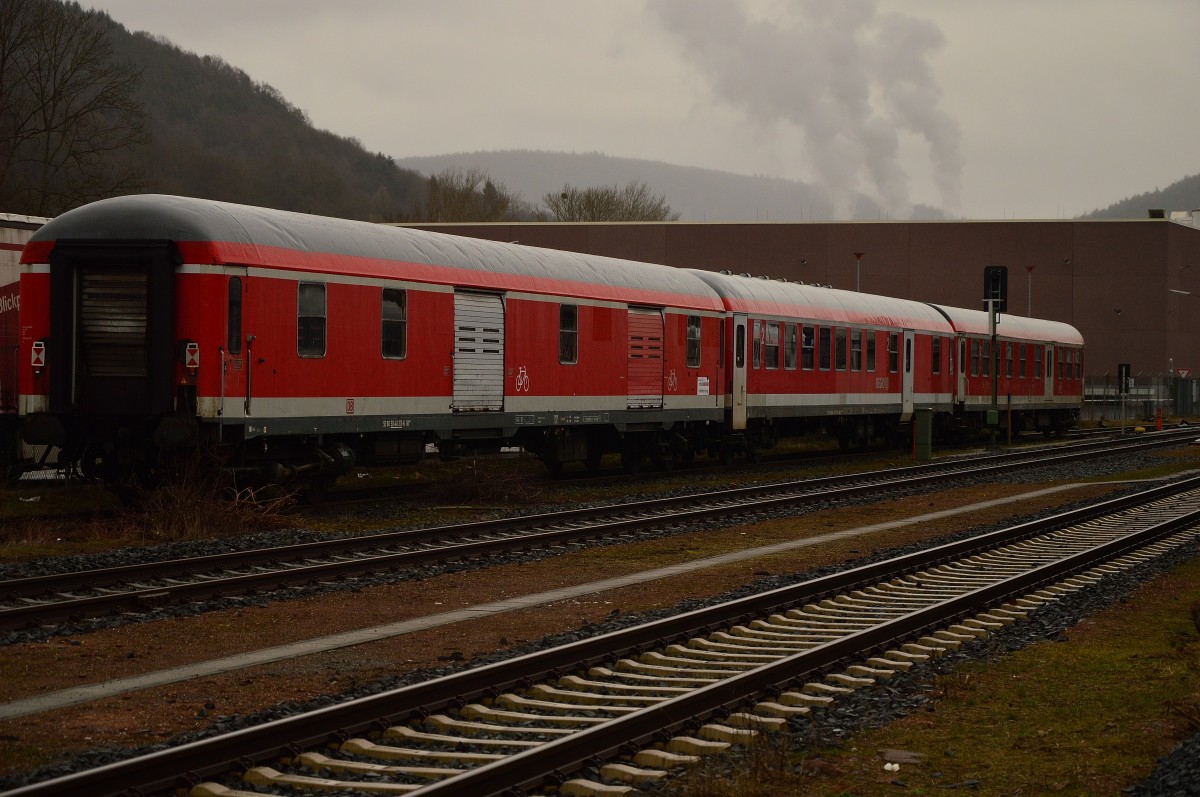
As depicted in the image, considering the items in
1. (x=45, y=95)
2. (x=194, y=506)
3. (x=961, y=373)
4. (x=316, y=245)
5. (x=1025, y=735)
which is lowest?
(x=1025, y=735)

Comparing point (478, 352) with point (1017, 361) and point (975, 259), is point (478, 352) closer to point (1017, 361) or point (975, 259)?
point (1017, 361)

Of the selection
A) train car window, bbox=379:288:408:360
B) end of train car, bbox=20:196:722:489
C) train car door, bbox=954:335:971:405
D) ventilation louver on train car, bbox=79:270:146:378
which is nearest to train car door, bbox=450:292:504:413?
end of train car, bbox=20:196:722:489

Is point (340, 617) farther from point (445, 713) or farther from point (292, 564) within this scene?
point (445, 713)

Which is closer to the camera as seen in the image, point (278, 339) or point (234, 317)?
point (234, 317)

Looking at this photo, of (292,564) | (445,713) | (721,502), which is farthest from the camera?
(721,502)

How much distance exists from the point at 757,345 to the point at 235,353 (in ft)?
47.6

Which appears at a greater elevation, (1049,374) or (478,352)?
(1049,374)

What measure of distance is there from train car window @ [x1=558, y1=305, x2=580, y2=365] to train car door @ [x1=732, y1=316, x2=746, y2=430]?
573 centimetres

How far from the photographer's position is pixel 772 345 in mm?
28859

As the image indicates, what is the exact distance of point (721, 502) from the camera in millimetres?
20922

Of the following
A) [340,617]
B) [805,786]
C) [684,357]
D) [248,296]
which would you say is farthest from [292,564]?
[684,357]

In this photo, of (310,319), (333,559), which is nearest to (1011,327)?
(310,319)

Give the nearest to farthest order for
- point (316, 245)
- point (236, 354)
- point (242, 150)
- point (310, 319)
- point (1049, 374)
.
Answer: point (236, 354) < point (310, 319) < point (316, 245) < point (1049, 374) < point (242, 150)

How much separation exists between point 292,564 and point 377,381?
5131 millimetres
